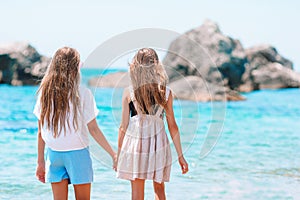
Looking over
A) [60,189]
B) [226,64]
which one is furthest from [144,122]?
[226,64]

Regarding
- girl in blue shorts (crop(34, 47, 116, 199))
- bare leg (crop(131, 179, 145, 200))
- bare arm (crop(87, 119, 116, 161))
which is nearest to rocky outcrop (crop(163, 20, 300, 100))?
bare leg (crop(131, 179, 145, 200))

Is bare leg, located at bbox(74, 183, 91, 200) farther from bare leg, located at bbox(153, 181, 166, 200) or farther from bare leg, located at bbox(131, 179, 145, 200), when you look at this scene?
bare leg, located at bbox(153, 181, 166, 200)

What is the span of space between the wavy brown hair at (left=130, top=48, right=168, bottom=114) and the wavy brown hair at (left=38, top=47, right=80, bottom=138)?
1.64 feet

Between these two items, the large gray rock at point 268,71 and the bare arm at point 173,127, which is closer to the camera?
the bare arm at point 173,127

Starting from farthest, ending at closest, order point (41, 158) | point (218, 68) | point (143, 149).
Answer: point (218, 68)
point (143, 149)
point (41, 158)

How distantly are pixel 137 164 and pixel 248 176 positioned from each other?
3.81 m

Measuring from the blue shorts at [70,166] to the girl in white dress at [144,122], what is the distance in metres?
0.34

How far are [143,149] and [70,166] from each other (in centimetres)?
59

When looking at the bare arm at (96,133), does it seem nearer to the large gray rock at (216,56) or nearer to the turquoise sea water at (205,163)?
the turquoise sea water at (205,163)

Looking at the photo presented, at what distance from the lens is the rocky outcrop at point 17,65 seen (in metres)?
30.3

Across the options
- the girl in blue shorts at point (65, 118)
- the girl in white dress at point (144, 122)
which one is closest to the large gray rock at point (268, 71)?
the girl in white dress at point (144, 122)

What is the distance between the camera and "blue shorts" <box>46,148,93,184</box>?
11.5 feet

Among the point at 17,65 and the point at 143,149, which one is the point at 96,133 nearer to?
the point at 143,149

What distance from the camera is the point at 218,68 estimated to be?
1072 inches
